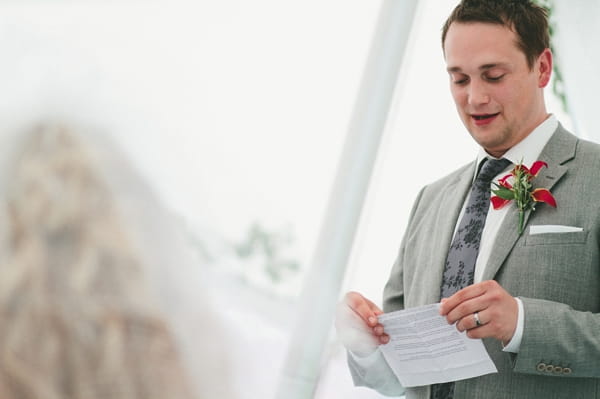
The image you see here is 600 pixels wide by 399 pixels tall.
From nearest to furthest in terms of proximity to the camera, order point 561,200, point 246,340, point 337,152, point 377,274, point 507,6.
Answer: point 246,340
point 337,152
point 561,200
point 507,6
point 377,274

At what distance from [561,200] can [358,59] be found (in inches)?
18.9

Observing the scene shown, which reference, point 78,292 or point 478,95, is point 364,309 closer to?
point 478,95

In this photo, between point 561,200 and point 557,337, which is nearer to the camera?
point 557,337

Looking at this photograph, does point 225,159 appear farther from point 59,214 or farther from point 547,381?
point 547,381

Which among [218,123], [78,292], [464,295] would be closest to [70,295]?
[78,292]

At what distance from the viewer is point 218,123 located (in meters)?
0.64

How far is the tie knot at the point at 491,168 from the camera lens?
1306 millimetres

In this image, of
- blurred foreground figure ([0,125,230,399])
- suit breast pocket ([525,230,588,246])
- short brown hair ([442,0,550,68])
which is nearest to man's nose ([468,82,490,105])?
short brown hair ([442,0,550,68])

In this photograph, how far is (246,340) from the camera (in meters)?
0.60

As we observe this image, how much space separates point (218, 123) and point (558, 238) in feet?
2.43

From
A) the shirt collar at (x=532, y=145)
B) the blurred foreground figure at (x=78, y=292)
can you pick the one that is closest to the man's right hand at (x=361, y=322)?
the shirt collar at (x=532, y=145)

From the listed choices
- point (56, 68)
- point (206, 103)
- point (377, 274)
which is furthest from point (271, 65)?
point (377, 274)

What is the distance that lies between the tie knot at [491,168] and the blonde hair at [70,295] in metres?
0.96

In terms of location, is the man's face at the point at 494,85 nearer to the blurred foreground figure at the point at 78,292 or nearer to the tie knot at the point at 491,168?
the tie knot at the point at 491,168
